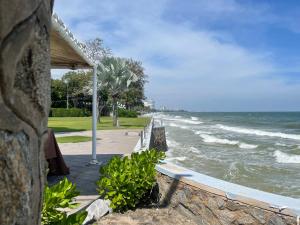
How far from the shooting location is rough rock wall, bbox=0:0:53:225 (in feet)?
3.98

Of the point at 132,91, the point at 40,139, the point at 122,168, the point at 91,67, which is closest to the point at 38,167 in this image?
the point at 40,139

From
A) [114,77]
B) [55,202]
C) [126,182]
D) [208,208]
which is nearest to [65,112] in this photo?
[114,77]

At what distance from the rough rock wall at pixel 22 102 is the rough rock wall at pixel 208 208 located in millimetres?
3137

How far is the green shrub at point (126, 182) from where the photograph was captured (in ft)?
18.3

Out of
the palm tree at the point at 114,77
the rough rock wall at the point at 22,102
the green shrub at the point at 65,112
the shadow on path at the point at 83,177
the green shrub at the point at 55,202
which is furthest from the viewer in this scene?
the green shrub at the point at 65,112

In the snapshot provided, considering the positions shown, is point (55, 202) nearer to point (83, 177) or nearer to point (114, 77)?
point (83, 177)

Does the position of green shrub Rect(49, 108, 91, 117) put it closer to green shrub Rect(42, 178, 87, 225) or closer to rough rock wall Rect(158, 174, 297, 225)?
rough rock wall Rect(158, 174, 297, 225)

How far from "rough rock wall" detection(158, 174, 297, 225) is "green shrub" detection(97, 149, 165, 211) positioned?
0.31 meters

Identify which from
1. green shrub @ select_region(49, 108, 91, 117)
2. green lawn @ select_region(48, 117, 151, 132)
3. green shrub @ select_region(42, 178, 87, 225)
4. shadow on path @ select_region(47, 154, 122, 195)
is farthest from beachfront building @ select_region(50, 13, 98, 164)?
green shrub @ select_region(49, 108, 91, 117)

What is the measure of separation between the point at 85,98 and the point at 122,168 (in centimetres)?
6329

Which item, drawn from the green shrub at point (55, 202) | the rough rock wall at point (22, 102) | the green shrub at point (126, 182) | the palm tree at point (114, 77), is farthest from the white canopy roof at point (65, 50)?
the palm tree at point (114, 77)

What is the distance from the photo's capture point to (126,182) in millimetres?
5574

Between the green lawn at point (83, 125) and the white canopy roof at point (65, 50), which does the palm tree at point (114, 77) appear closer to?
the green lawn at point (83, 125)

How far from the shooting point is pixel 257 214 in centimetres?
423
